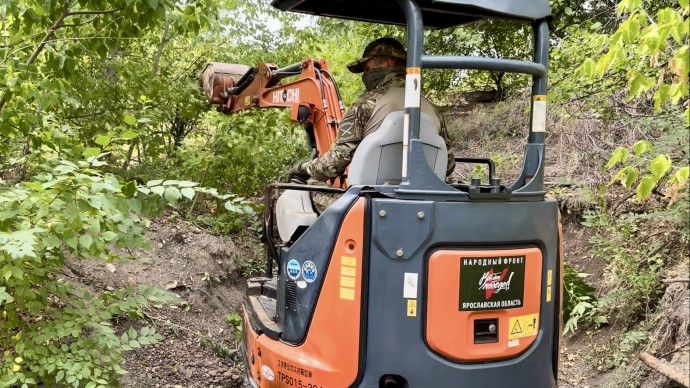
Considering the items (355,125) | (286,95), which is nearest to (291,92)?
(286,95)

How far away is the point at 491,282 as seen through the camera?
2924 millimetres

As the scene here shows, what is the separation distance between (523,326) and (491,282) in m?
0.33

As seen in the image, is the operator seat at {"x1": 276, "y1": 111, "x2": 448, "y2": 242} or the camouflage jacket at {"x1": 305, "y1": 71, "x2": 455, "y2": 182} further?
the camouflage jacket at {"x1": 305, "y1": 71, "x2": 455, "y2": 182}

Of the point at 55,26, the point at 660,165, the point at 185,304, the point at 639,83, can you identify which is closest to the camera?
the point at 660,165

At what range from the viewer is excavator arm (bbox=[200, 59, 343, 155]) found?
4730mm

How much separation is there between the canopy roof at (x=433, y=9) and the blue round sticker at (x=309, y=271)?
1.36 meters

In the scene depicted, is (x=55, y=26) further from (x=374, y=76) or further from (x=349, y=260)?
(x=349, y=260)

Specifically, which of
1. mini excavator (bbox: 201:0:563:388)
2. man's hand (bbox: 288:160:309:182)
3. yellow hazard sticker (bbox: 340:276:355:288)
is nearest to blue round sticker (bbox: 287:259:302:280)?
mini excavator (bbox: 201:0:563:388)

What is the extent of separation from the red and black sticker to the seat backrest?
30.1 inches

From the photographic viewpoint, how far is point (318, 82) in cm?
475

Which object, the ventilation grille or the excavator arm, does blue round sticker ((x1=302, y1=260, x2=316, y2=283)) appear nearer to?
the ventilation grille

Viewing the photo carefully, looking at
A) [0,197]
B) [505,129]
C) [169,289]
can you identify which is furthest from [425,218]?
[505,129]

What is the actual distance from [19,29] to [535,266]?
10.7 feet

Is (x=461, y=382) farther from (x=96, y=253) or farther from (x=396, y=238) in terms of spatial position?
(x=96, y=253)
